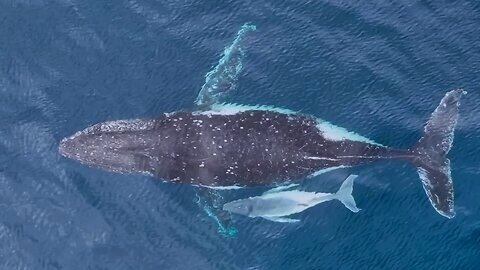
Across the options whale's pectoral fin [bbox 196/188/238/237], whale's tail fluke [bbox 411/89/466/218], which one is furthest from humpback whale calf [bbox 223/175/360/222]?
whale's tail fluke [bbox 411/89/466/218]

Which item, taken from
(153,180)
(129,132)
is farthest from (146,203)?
(129,132)

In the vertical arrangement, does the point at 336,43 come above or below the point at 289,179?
above

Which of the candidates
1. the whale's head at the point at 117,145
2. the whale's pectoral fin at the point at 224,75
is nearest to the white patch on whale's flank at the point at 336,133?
the whale's pectoral fin at the point at 224,75

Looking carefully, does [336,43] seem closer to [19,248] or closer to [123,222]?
[123,222]

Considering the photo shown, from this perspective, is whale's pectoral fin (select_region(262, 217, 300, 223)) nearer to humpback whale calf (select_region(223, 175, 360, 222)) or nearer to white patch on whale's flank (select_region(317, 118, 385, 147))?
humpback whale calf (select_region(223, 175, 360, 222))

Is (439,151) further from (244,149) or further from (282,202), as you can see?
(244,149)

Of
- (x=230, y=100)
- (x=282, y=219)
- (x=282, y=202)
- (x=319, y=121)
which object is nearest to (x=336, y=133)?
(x=319, y=121)

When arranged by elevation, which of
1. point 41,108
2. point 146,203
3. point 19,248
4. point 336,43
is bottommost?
point 19,248

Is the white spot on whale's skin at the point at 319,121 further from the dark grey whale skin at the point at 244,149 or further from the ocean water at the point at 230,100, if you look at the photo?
the ocean water at the point at 230,100
